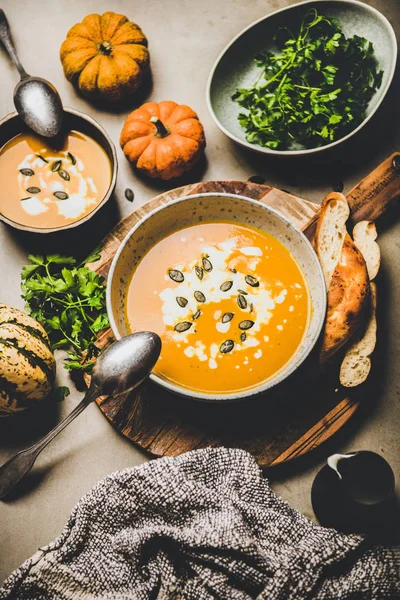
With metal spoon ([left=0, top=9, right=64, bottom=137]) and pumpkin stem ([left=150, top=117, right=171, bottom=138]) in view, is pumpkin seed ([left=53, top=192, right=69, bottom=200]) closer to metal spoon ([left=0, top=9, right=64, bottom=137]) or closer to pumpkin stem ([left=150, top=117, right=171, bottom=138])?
metal spoon ([left=0, top=9, right=64, bottom=137])

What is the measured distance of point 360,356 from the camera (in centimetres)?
248

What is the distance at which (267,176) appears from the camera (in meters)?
2.93

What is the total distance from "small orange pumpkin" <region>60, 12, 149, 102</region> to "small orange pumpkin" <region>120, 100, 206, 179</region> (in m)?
0.19

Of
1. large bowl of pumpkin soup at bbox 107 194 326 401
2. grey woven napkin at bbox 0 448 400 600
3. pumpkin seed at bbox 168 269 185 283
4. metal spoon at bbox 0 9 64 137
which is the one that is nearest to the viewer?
grey woven napkin at bbox 0 448 400 600

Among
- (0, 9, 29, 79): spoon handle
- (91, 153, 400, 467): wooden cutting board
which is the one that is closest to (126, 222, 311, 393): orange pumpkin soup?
(91, 153, 400, 467): wooden cutting board

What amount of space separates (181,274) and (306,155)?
877mm

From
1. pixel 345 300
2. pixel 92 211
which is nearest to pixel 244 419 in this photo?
pixel 345 300

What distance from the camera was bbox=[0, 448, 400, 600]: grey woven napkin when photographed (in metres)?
2.21

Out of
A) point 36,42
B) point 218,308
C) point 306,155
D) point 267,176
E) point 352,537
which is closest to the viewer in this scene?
point 352,537

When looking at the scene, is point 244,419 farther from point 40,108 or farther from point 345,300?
point 40,108

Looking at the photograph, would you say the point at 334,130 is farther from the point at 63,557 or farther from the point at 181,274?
the point at 63,557

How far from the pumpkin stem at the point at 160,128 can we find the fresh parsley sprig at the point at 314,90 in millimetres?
413

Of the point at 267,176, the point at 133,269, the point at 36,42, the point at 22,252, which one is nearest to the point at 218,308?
the point at 133,269

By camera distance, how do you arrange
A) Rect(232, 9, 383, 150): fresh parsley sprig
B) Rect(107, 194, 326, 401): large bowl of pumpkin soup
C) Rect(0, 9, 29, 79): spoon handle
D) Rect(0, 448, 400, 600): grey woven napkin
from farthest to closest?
Rect(0, 9, 29, 79): spoon handle < Rect(232, 9, 383, 150): fresh parsley sprig < Rect(107, 194, 326, 401): large bowl of pumpkin soup < Rect(0, 448, 400, 600): grey woven napkin
